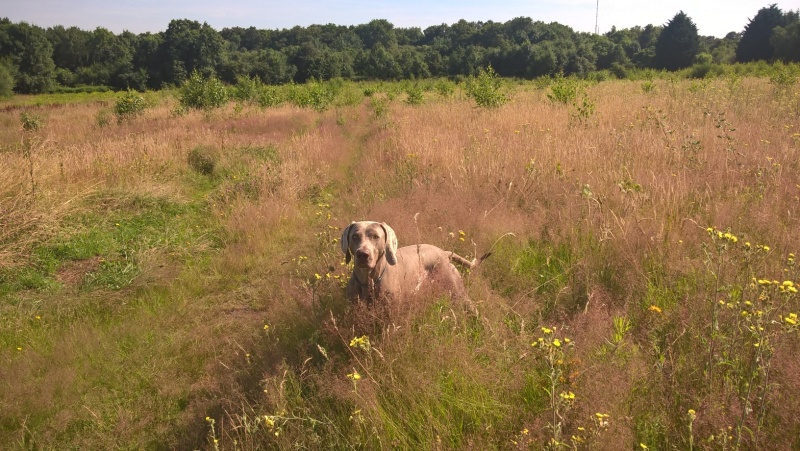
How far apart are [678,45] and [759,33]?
8220 millimetres

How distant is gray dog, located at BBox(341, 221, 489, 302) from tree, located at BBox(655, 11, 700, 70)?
2344 inches

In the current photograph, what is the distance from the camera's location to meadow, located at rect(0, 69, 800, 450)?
6.94 ft

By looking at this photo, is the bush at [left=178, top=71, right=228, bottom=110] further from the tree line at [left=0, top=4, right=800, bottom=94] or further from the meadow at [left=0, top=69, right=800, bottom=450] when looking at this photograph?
the tree line at [left=0, top=4, right=800, bottom=94]

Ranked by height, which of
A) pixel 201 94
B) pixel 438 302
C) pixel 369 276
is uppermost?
pixel 201 94

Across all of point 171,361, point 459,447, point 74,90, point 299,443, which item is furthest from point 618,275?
point 74,90

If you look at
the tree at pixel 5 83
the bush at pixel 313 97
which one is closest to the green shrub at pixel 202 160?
the bush at pixel 313 97

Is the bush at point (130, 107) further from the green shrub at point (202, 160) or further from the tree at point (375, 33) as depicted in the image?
the tree at point (375, 33)

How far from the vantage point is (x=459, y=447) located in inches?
81.4

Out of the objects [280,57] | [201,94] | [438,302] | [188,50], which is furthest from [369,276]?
[188,50]

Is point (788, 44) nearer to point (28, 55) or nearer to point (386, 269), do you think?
point (386, 269)

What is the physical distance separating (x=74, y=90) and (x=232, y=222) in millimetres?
49888

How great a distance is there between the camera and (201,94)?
19375 mm

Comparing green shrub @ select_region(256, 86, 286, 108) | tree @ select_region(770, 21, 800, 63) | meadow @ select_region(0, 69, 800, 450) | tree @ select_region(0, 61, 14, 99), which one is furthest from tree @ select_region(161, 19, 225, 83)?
tree @ select_region(770, 21, 800, 63)

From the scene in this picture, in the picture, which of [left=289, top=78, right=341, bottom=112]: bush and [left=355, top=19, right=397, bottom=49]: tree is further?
[left=355, top=19, right=397, bottom=49]: tree
